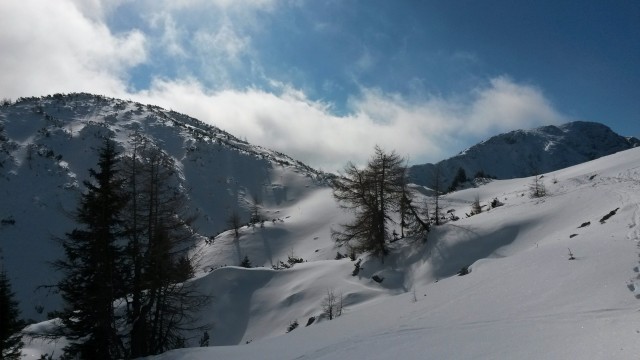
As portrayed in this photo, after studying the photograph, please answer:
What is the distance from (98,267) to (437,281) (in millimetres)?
13534

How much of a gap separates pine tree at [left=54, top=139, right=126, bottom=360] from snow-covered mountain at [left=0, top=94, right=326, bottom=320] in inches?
1290

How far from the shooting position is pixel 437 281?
19484 millimetres

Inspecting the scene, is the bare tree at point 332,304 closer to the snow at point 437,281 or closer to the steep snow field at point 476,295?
the snow at point 437,281

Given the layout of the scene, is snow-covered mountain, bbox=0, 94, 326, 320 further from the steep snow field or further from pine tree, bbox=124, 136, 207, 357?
pine tree, bbox=124, 136, 207, 357

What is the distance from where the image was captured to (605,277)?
9250 millimetres

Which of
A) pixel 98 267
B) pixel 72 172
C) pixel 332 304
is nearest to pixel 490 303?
pixel 98 267

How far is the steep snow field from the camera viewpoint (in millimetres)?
7121

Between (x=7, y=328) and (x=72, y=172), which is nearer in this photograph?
(x=7, y=328)

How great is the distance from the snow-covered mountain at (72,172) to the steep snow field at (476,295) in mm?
27193

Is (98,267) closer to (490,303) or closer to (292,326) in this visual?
(292,326)

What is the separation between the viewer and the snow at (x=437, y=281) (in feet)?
24.6

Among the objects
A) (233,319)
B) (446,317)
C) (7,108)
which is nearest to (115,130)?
(7,108)

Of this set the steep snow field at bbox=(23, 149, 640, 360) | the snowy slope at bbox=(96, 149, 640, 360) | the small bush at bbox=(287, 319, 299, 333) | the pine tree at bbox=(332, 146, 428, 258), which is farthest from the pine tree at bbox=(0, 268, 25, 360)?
→ the pine tree at bbox=(332, 146, 428, 258)

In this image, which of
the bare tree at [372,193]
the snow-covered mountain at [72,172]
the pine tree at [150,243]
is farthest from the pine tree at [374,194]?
the snow-covered mountain at [72,172]
